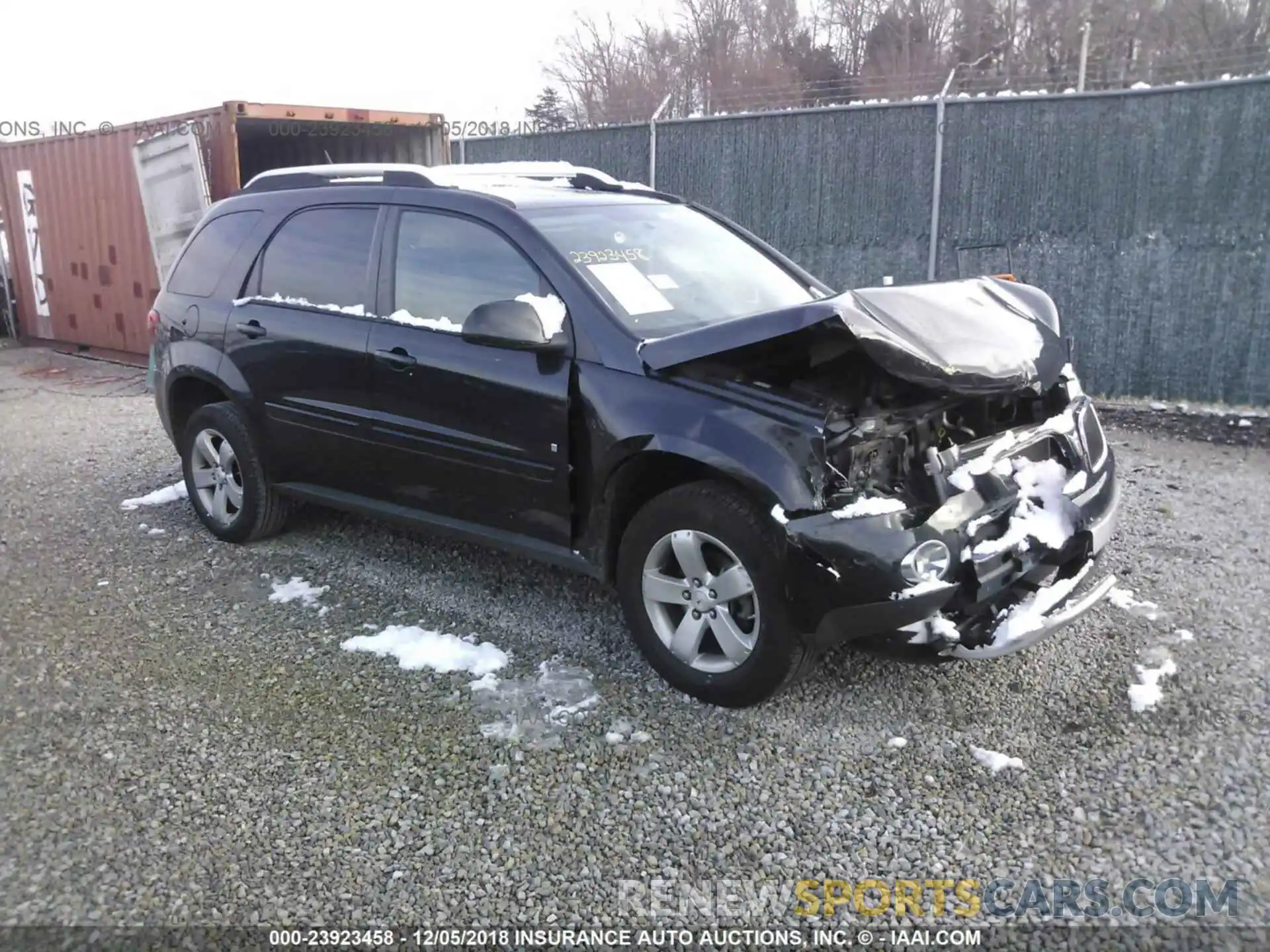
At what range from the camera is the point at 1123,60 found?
39.1ft

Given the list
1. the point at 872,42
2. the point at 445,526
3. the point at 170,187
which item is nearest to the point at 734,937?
the point at 445,526

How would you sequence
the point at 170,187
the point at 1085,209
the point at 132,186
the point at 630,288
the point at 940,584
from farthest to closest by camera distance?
1. the point at 132,186
2. the point at 170,187
3. the point at 1085,209
4. the point at 630,288
5. the point at 940,584

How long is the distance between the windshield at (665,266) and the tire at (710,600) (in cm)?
72

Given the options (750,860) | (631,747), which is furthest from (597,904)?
(631,747)

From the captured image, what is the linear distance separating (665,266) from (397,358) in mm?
1203

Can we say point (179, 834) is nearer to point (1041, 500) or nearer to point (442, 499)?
point (442, 499)

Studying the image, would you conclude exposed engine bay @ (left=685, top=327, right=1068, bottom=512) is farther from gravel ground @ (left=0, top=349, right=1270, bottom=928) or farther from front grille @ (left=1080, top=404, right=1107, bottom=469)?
gravel ground @ (left=0, top=349, right=1270, bottom=928)

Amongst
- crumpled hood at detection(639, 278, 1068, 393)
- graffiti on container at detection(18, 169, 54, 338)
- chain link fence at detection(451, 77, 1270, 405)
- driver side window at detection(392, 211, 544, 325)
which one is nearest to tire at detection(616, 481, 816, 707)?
crumpled hood at detection(639, 278, 1068, 393)

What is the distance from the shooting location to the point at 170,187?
10.2m

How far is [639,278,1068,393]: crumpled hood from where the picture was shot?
307cm

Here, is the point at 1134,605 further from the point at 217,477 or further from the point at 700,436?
the point at 217,477

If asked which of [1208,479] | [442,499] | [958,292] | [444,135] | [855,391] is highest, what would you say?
[444,135]

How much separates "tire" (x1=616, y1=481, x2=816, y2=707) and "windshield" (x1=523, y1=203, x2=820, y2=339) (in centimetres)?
72

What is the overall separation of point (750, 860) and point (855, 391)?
1.52m
